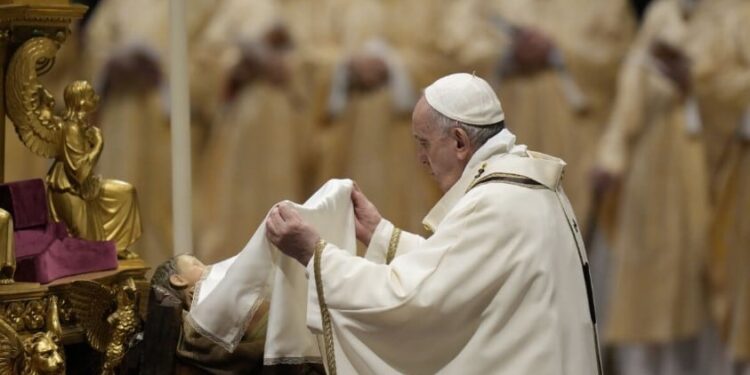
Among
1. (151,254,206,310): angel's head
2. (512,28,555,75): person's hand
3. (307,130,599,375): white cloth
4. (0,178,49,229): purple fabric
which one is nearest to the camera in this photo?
(307,130,599,375): white cloth

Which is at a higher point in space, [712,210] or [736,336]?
[712,210]

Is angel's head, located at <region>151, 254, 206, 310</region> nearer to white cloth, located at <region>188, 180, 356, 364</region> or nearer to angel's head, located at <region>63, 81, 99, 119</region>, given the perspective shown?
white cloth, located at <region>188, 180, 356, 364</region>

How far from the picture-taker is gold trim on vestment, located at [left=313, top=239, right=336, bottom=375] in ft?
14.5

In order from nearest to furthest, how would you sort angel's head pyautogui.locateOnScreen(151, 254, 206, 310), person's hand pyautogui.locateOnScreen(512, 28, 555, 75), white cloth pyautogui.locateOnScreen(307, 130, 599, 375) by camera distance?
1. white cloth pyautogui.locateOnScreen(307, 130, 599, 375)
2. angel's head pyautogui.locateOnScreen(151, 254, 206, 310)
3. person's hand pyautogui.locateOnScreen(512, 28, 555, 75)

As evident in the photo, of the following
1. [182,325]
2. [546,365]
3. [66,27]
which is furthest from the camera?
[66,27]

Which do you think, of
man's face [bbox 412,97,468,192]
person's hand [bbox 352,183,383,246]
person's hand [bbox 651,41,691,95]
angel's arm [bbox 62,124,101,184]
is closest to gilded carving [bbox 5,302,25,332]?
angel's arm [bbox 62,124,101,184]

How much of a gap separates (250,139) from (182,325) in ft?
11.7

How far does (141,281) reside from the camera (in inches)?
200

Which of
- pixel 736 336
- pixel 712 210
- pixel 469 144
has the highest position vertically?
pixel 469 144

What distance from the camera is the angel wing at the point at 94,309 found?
4781 mm

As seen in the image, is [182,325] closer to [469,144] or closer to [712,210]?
[469,144]

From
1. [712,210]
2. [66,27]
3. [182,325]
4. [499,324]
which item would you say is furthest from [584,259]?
[712,210]

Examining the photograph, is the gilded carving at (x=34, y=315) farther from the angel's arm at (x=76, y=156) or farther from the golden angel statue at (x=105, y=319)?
the angel's arm at (x=76, y=156)

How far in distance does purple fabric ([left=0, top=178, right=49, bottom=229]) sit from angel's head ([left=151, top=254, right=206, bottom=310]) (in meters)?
0.47
